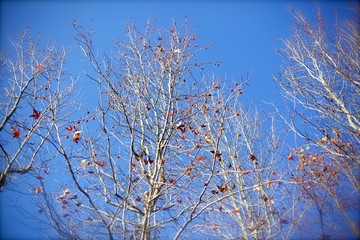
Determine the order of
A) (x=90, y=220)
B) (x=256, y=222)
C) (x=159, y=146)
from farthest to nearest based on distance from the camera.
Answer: (x=256, y=222) → (x=90, y=220) → (x=159, y=146)

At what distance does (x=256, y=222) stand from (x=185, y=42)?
361 centimetres

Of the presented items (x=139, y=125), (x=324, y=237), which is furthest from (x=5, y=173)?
(x=324, y=237)

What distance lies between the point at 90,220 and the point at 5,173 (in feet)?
7.88

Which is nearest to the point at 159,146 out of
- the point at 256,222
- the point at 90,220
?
the point at 90,220

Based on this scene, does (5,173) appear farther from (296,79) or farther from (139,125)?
(296,79)

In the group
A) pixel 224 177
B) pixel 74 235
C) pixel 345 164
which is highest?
pixel 224 177

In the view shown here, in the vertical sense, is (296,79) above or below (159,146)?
above

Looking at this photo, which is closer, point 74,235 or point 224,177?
point 74,235

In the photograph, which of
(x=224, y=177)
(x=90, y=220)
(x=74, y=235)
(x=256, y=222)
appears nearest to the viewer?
(x=74, y=235)

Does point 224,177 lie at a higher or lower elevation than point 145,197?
higher

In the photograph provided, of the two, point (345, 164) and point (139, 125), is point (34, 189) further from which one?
point (345, 164)

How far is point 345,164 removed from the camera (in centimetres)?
427

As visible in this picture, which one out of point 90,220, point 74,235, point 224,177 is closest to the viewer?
point 74,235

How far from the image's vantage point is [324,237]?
3.53 meters
